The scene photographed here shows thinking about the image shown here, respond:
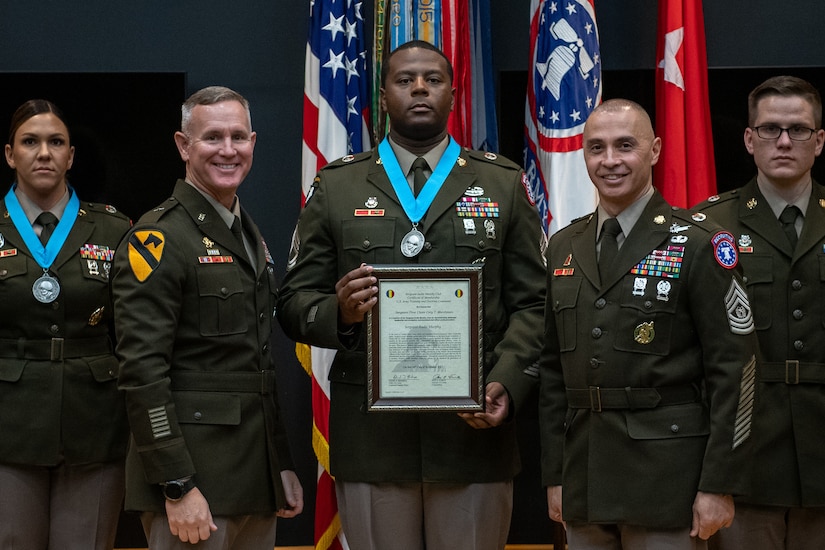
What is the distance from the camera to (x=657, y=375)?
10.1 ft

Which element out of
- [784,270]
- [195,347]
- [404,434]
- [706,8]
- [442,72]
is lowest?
[404,434]

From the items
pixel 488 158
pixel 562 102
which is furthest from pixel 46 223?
pixel 562 102

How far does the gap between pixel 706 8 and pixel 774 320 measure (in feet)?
7.86

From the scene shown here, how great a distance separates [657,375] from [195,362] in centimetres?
136

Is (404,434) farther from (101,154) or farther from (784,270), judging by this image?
(101,154)

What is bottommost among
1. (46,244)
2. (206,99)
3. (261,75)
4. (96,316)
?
(96,316)

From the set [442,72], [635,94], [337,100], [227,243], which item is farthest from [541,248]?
[635,94]

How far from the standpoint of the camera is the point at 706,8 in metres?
5.48

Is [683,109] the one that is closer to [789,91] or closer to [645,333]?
[789,91]

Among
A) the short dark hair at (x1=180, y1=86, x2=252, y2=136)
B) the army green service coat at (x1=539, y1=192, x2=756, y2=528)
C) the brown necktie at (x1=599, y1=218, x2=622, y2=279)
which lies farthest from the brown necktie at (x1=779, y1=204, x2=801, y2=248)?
the short dark hair at (x1=180, y1=86, x2=252, y2=136)

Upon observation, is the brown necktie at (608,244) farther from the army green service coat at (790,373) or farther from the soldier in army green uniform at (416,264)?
the army green service coat at (790,373)

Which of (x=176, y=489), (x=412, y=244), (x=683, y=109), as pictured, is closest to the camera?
(x=176, y=489)

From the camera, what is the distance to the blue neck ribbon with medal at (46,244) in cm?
390

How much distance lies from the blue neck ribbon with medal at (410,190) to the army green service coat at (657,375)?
53 cm
